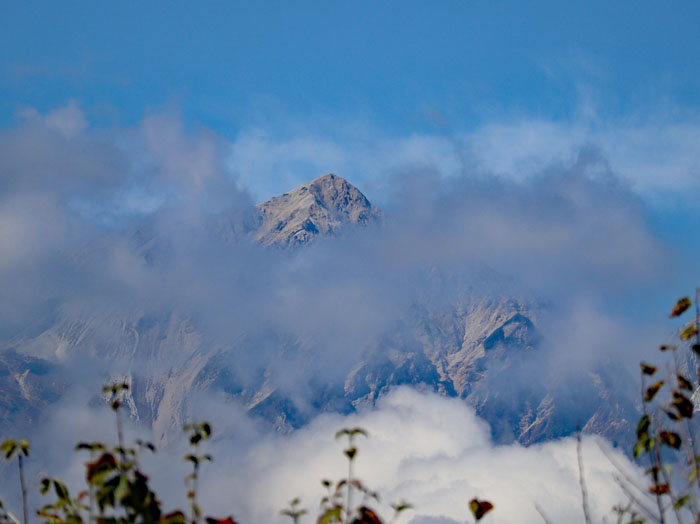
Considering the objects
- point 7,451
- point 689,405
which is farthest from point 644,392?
point 7,451

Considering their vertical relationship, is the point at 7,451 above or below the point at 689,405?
above

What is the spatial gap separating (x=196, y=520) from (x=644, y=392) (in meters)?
6.97

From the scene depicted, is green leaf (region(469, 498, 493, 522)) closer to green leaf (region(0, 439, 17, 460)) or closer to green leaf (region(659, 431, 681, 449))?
green leaf (region(659, 431, 681, 449))

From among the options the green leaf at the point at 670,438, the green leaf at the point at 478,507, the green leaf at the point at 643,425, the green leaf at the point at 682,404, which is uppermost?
the green leaf at the point at 682,404

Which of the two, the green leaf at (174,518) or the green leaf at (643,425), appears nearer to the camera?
the green leaf at (174,518)

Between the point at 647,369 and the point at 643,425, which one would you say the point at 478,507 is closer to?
the point at 643,425

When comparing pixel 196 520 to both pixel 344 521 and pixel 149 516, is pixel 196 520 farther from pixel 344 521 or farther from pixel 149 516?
pixel 344 521

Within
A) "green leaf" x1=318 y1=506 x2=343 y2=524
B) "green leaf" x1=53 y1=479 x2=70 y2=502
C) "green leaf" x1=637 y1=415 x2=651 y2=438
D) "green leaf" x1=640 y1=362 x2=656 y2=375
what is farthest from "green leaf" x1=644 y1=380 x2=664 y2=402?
"green leaf" x1=53 y1=479 x2=70 y2=502

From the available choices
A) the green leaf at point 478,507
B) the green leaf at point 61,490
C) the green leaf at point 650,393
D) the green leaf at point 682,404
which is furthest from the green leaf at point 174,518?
the green leaf at point 682,404

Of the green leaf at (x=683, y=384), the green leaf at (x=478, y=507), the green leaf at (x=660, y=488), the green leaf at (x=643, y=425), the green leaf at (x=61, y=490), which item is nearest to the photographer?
the green leaf at (x=478, y=507)

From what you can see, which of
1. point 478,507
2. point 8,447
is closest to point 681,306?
point 478,507

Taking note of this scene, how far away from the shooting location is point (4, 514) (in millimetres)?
11516

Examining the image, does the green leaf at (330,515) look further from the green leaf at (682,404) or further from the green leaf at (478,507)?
the green leaf at (682,404)

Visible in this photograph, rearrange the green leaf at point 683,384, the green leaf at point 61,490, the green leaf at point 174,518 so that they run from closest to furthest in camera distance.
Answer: the green leaf at point 174,518
the green leaf at point 61,490
the green leaf at point 683,384
